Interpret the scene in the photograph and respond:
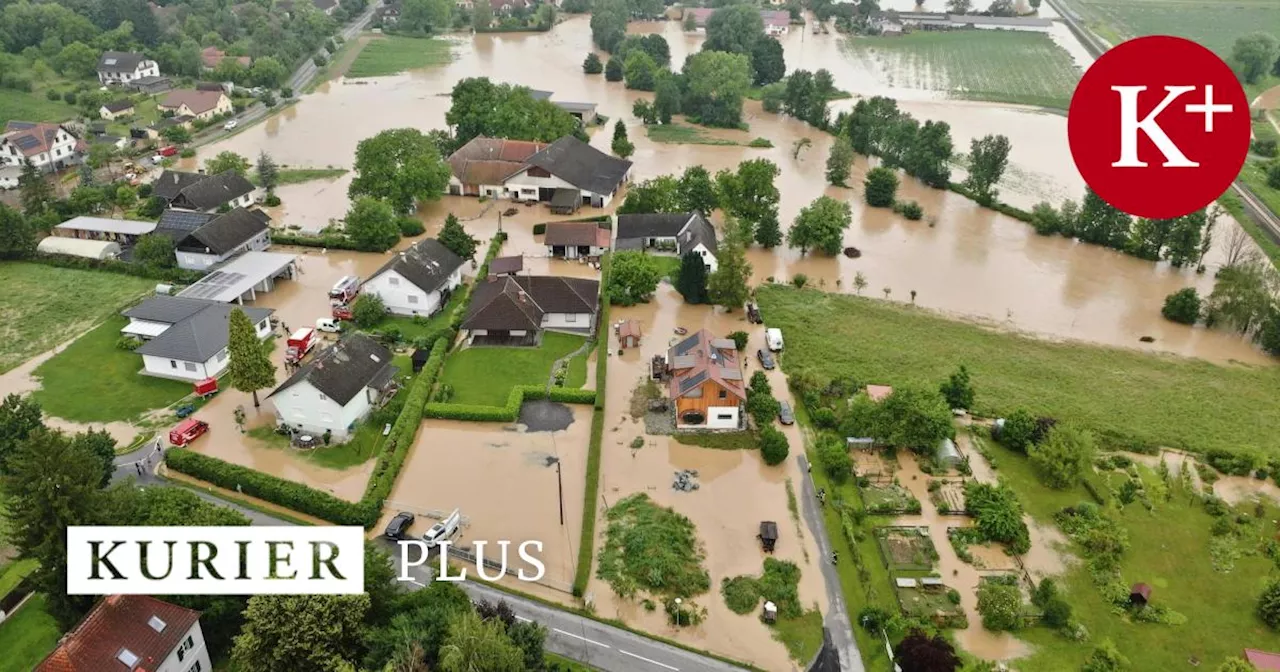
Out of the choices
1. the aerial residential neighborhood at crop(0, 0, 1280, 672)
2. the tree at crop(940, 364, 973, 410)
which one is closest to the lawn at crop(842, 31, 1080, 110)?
the aerial residential neighborhood at crop(0, 0, 1280, 672)

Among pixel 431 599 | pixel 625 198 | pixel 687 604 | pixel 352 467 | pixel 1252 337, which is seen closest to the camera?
pixel 431 599

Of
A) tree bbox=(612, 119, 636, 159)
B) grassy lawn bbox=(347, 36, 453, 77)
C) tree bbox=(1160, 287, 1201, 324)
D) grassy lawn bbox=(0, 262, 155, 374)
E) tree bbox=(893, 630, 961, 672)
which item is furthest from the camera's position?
grassy lawn bbox=(347, 36, 453, 77)

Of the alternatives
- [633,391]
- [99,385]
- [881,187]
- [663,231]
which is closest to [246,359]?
[99,385]

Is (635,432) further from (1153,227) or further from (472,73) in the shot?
(472,73)

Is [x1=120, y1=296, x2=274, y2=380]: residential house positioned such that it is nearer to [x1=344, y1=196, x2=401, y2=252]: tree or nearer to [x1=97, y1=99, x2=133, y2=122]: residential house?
[x1=344, y1=196, x2=401, y2=252]: tree

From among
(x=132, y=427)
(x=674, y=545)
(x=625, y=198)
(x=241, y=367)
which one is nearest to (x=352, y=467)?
(x=241, y=367)

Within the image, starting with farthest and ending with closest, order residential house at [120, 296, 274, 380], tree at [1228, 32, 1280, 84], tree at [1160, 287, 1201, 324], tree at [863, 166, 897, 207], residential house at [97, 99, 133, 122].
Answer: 1. tree at [1228, 32, 1280, 84]
2. residential house at [97, 99, 133, 122]
3. tree at [863, 166, 897, 207]
4. tree at [1160, 287, 1201, 324]
5. residential house at [120, 296, 274, 380]

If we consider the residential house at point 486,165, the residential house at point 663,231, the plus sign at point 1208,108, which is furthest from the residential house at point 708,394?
the residential house at point 486,165
